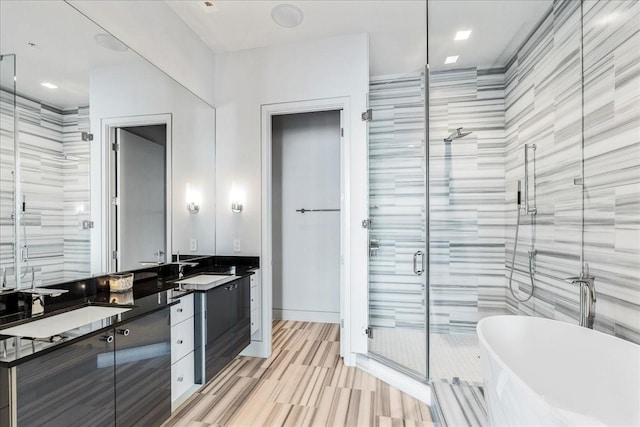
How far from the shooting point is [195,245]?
2869 millimetres

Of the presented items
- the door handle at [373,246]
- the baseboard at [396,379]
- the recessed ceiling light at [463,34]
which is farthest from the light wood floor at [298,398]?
the recessed ceiling light at [463,34]

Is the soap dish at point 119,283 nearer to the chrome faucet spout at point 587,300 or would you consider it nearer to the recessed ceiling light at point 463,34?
the chrome faucet spout at point 587,300

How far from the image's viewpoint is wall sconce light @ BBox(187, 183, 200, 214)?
2.78m

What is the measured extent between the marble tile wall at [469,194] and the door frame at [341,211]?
73cm

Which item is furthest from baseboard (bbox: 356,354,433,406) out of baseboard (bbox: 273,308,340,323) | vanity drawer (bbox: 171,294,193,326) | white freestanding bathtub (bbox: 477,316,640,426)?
vanity drawer (bbox: 171,294,193,326)

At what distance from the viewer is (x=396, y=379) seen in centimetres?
232

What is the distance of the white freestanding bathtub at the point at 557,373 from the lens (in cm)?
108

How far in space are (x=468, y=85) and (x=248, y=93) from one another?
6.45ft

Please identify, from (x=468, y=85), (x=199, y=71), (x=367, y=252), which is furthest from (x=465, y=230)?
(x=199, y=71)

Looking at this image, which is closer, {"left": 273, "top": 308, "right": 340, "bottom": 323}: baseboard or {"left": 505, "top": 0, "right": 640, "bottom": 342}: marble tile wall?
{"left": 505, "top": 0, "right": 640, "bottom": 342}: marble tile wall

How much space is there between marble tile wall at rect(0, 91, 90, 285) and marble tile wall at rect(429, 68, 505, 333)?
2373 mm

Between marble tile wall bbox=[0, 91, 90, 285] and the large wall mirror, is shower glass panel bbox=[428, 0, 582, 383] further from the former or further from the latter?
marble tile wall bbox=[0, 91, 90, 285]

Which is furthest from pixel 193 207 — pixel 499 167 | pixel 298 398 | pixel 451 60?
pixel 499 167

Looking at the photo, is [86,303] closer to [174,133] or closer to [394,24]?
[174,133]
